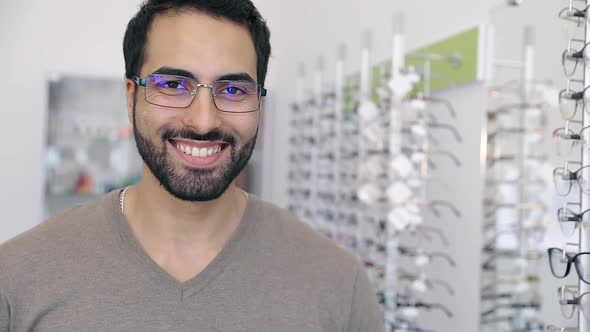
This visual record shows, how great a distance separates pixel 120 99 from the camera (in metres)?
5.30

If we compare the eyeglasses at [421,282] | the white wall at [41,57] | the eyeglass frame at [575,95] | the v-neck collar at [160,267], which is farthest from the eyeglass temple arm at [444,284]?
the white wall at [41,57]

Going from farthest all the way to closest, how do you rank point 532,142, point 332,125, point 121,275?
point 332,125, point 532,142, point 121,275

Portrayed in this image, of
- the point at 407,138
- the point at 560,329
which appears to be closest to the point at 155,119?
the point at 560,329

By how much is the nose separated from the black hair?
171mm

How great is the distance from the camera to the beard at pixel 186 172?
48.7 inches

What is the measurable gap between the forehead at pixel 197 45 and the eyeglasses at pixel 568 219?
971 millimetres

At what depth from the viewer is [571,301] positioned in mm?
1670

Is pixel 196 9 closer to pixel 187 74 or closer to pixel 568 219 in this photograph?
pixel 187 74

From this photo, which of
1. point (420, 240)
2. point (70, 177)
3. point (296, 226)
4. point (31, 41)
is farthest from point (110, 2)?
point (296, 226)

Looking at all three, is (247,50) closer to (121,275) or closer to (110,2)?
(121,275)

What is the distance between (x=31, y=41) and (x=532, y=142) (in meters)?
4.26

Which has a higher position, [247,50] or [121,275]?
[247,50]

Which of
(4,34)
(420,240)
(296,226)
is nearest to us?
(296,226)

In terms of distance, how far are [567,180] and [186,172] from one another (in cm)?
106
